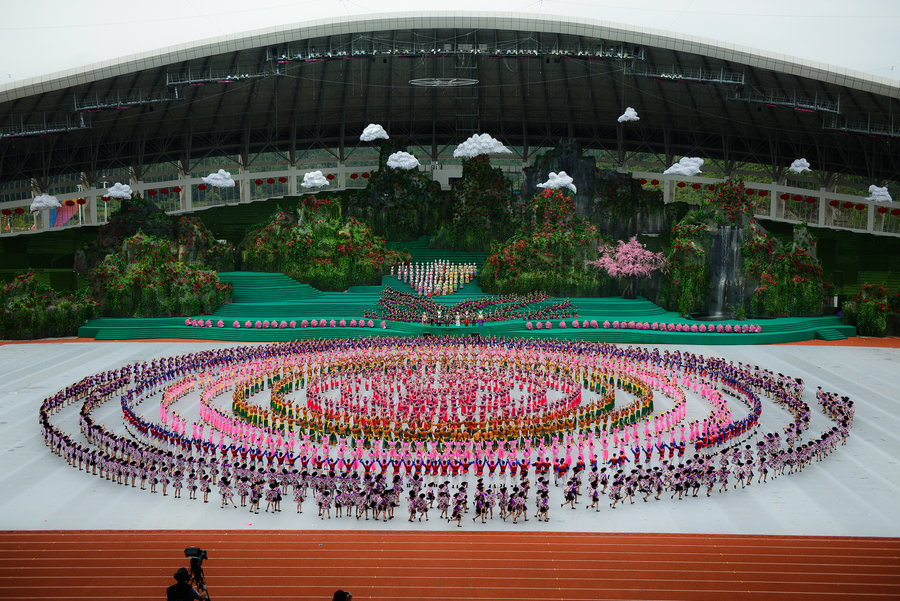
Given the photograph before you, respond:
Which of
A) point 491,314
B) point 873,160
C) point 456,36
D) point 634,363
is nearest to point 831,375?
point 634,363

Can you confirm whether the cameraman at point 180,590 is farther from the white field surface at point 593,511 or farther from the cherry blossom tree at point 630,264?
the cherry blossom tree at point 630,264

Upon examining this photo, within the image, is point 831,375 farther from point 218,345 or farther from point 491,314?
point 218,345

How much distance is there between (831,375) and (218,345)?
27.7m

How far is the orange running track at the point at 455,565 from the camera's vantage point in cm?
1341

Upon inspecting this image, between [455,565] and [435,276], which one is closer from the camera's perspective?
[455,565]

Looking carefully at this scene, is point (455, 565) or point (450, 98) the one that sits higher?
point (450, 98)

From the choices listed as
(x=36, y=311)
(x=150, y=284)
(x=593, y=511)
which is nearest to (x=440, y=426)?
(x=593, y=511)

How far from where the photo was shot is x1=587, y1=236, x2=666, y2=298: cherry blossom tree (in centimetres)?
4603

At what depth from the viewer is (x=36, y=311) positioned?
40.3 meters

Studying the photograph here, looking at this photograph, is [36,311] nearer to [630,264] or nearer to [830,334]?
[630,264]

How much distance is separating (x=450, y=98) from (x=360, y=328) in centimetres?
2722

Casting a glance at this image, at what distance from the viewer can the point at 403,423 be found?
24125mm

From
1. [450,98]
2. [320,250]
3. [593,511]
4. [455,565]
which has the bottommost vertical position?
[455,565]

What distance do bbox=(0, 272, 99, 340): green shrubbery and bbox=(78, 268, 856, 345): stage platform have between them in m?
0.86
